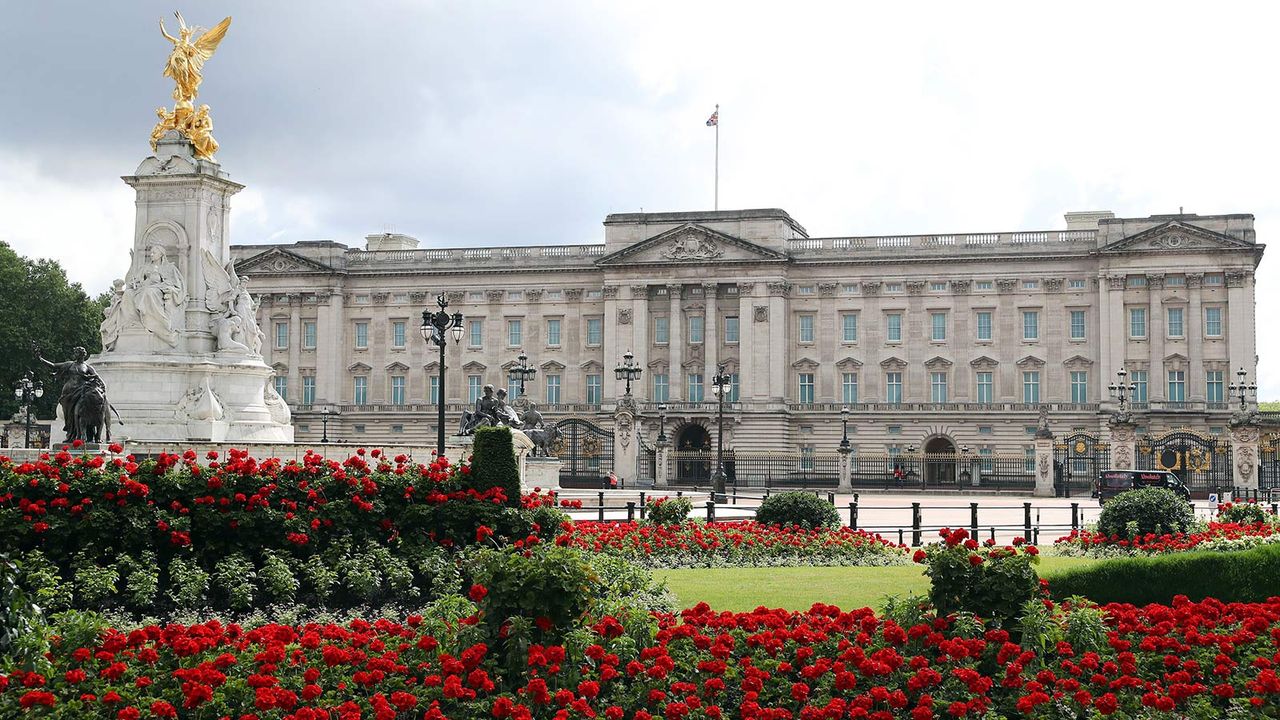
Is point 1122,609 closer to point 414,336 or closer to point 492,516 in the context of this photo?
point 492,516

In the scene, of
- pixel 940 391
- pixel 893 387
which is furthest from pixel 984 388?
pixel 893 387

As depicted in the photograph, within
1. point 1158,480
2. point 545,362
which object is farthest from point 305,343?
point 1158,480

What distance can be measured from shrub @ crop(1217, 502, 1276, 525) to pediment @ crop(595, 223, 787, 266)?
48918 mm

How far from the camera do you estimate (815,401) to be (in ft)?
249

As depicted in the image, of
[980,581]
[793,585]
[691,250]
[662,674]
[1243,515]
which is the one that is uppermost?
[691,250]

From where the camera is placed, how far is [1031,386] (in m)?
73.3

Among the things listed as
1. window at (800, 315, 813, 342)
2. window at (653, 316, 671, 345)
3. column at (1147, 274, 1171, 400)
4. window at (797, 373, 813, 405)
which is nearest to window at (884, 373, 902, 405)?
window at (797, 373, 813, 405)

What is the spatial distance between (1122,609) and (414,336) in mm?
70740

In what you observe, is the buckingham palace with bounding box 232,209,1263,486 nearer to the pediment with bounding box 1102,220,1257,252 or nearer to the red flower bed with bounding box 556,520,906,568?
the pediment with bounding box 1102,220,1257,252

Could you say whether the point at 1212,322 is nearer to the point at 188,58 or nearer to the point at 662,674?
the point at 188,58

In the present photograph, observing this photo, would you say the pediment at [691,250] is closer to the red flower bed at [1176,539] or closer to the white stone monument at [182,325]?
the white stone monument at [182,325]

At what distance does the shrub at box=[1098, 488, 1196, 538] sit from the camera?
2298 cm

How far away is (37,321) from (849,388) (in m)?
45.3

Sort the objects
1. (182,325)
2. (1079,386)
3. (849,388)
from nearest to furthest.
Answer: (182,325), (1079,386), (849,388)
